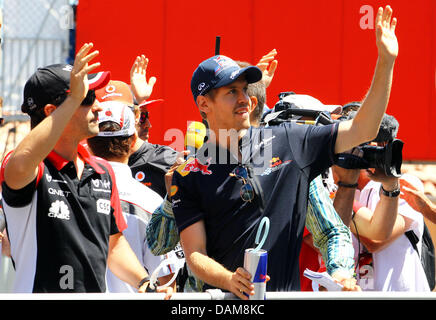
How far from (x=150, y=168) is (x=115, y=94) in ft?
1.63

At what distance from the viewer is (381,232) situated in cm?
322

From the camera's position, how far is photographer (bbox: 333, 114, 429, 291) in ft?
10.2

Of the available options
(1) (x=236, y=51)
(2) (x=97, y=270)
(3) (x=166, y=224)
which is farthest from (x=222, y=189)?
(1) (x=236, y=51)

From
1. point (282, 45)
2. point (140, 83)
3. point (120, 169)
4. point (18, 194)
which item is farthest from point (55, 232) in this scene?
point (282, 45)

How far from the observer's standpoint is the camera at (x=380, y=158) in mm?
2604

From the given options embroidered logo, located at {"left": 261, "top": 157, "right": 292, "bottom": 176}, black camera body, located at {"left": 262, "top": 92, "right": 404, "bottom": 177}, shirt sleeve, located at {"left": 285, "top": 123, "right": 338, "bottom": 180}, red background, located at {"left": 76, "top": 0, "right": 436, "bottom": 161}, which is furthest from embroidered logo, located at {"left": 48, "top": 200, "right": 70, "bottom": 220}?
red background, located at {"left": 76, "top": 0, "right": 436, "bottom": 161}

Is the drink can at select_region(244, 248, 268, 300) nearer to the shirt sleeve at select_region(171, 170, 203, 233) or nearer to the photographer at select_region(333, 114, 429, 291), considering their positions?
the shirt sleeve at select_region(171, 170, 203, 233)

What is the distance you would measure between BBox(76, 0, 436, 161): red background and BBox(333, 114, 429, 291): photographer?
525 centimetres

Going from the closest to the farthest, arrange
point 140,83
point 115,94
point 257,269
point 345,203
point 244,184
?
1. point 257,269
2. point 244,184
3. point 345,203
4. point 115,94
5. point 140,83

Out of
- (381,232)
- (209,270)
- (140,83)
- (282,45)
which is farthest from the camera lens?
(282,45)

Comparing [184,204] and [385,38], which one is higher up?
[385,38]

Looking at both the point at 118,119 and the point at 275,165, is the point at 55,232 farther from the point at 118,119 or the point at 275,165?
the point at 118,119

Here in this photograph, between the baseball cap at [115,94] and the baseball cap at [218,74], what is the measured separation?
1556 millimetres

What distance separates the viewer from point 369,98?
88.9 inches
